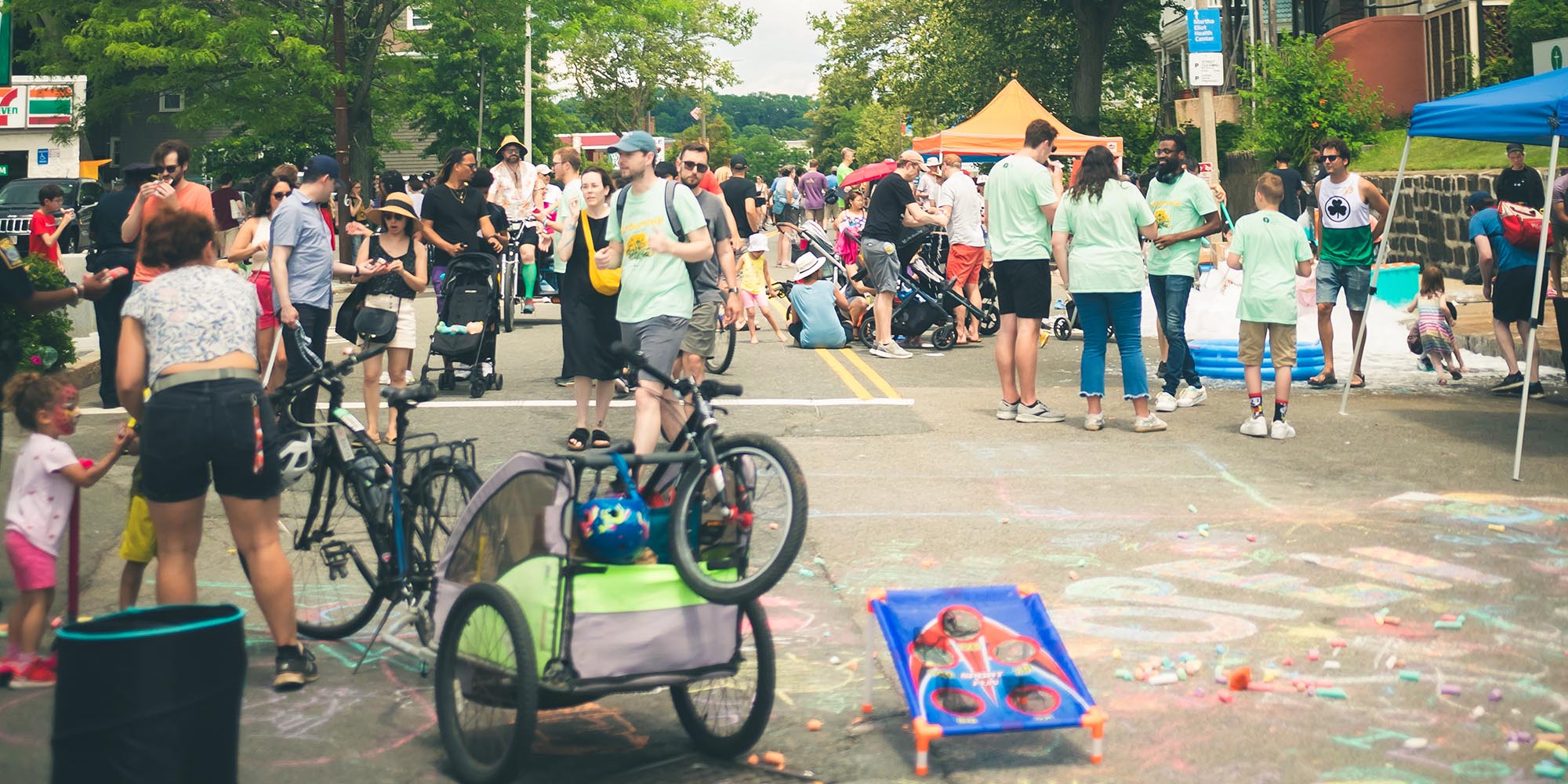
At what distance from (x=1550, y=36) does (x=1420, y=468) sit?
16535mm

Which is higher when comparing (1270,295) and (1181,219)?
(1181,219)

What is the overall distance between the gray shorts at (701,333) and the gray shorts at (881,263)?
571cm

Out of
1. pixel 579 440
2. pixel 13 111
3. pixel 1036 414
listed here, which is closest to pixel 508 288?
pixel 579 440

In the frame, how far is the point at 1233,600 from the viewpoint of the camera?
650 centimetres

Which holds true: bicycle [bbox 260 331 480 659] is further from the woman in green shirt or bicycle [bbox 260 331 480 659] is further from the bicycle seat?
the woman in green shirt

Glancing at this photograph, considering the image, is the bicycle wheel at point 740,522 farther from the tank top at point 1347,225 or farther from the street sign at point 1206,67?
the street sign at point 1206,67

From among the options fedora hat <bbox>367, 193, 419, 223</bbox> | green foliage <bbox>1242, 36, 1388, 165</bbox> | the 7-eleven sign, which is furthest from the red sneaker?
the 7-eleven sign

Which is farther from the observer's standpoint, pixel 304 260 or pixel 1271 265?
pixel 1271 265

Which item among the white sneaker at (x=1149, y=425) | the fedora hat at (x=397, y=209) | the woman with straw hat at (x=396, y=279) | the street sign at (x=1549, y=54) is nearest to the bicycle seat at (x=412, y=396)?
the woman with straw hat at (x=396, y=279)

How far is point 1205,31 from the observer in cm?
2089

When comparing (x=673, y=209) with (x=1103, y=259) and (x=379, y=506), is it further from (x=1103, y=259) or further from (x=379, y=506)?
(x=1103, y=259)

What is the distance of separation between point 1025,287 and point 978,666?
239 inches

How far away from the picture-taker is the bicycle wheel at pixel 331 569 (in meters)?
6.07

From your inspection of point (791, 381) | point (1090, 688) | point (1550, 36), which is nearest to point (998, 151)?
point (1550, 36)
